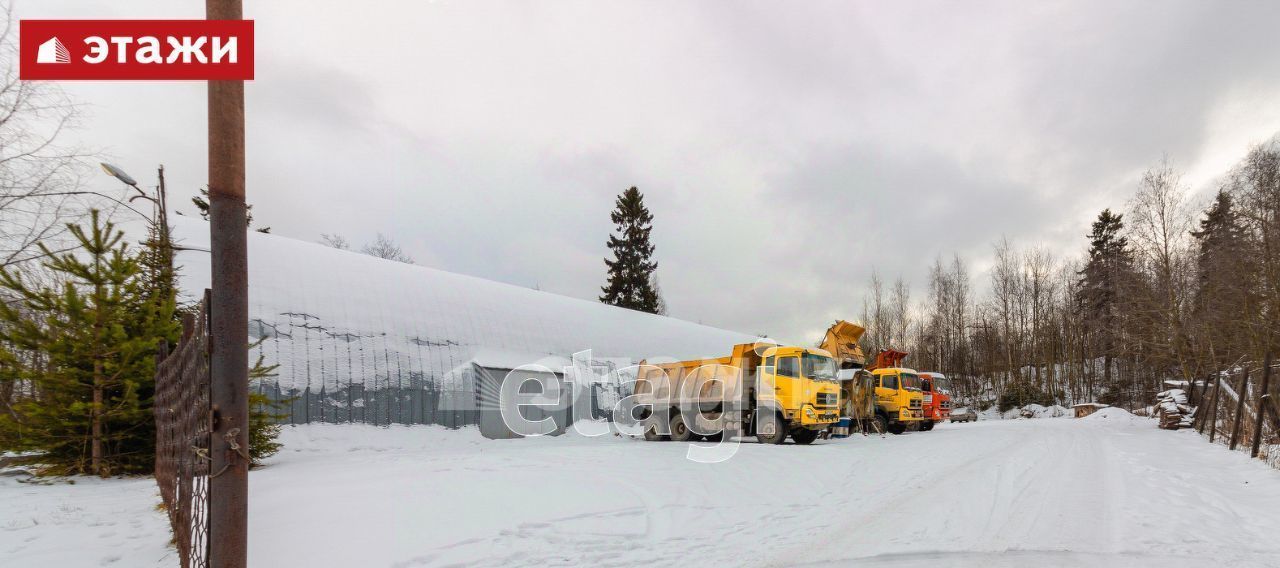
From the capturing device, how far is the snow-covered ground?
5.52 meters

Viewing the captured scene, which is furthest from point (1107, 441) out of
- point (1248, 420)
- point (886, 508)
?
point (886, 508)

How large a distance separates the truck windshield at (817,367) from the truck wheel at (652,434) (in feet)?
17.8

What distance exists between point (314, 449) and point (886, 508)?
14.4m

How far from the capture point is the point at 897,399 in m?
24.0

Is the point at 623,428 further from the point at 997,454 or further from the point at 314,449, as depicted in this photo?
the point at 997,454

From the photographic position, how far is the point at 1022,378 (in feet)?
172

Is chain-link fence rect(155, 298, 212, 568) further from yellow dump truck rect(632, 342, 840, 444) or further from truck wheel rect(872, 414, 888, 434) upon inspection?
truck wheel rect(872, 414, 888, 434)

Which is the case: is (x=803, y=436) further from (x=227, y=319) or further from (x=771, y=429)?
(x=227, y=319)

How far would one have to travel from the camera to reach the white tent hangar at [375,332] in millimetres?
17031

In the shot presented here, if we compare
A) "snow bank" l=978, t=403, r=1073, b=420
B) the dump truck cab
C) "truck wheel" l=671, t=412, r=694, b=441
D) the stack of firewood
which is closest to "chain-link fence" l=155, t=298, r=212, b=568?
"truck wheel" l=671, t=412, r=694, b=441

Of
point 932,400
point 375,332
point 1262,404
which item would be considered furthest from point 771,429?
point 375,332

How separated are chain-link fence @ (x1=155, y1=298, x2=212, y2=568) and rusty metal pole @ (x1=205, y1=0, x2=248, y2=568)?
128mm

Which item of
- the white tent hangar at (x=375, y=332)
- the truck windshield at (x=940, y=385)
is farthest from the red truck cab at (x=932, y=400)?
the white tent hangar at (x=375, y=332)

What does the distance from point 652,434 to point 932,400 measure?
1349 centimetres
